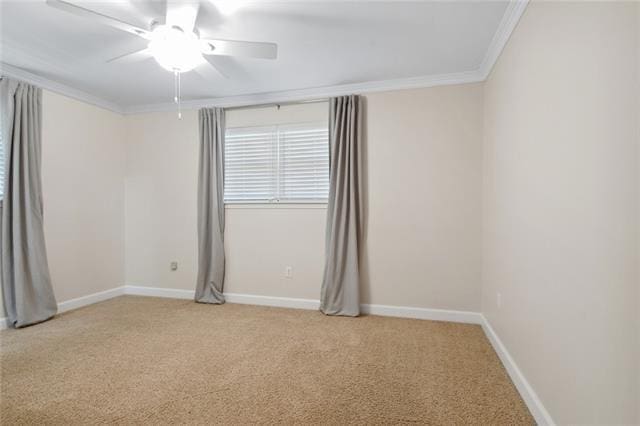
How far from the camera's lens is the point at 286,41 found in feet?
7.94

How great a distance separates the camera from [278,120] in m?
3.55

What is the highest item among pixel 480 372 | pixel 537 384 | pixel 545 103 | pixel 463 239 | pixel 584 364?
pixel 545 103

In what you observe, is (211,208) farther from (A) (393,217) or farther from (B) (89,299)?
(A) (393,217)

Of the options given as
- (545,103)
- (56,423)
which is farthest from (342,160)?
(56,423)

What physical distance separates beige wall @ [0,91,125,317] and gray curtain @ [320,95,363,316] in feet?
9.51

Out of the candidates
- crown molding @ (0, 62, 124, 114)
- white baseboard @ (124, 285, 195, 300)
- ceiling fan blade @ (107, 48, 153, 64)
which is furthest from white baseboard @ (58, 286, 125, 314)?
ceiling fan blade @ (107, 48, 153, 64)

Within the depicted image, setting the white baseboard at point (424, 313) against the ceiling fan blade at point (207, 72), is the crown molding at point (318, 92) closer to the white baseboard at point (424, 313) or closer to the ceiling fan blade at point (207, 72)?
the ceiling fan blade at point (207, 72)

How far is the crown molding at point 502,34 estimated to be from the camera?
1906 mm

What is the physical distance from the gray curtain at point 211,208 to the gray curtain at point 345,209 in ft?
4.54

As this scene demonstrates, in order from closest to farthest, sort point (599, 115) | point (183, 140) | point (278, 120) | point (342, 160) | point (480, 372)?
point (599, 115) → point (480, 372) → point (342, 160) → point (278, 120) → point (183, 140)

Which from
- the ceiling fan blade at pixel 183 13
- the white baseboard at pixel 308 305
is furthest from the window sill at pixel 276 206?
the ceiling fan blade at pixel 183 13

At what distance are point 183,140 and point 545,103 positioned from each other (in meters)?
3.78

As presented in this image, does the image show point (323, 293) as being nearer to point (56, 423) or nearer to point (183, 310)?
point (183, 310)

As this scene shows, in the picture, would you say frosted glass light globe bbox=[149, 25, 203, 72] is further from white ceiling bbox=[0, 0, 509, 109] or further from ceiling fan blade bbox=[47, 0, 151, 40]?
white ceiling bbox=[0, 0, 509, 109]
